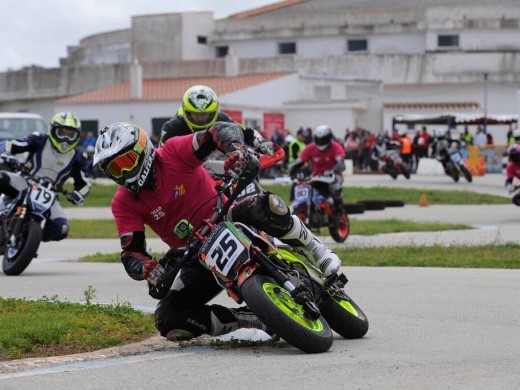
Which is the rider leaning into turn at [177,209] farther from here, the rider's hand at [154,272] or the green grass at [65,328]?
the green grass at [65,328]

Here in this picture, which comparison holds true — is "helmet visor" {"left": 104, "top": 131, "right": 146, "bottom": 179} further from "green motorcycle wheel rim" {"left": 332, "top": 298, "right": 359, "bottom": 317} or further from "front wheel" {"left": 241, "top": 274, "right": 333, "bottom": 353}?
"green motorcycle wheel rim" {"left": 332, "top": 298, "right": 359, "bottom": 317}

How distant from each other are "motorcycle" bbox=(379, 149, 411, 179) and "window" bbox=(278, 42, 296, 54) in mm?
28846

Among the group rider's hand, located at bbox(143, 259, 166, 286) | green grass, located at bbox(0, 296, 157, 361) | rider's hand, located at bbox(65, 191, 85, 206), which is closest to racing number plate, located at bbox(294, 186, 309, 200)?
rider's hand, located at bbox(65, 191, 85, 206)

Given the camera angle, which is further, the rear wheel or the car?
the car

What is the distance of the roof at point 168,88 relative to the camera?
58719 millimetres

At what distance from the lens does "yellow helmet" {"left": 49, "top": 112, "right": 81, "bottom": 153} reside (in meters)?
15.3

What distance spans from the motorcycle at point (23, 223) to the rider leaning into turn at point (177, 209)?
590 centimetres

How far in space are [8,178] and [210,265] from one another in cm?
731

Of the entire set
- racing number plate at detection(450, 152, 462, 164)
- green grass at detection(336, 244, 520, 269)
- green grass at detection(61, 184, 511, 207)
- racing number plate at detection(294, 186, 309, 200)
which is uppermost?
racing number plate at detection(294, 186, 309, 200)

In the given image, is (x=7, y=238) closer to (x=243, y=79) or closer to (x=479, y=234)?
(x=479, y=234)

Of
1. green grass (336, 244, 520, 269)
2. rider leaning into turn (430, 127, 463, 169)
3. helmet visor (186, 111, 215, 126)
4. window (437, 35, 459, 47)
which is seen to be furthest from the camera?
window (437, 35, 459, 47)

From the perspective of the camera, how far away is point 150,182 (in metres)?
8.66

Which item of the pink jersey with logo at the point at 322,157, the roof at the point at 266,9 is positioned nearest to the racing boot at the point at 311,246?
the pink jersey with logo at the point at 322,157

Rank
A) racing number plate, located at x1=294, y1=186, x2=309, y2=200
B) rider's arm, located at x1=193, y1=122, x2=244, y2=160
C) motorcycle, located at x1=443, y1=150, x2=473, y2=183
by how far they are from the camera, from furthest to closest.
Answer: motorcycle, located at x1=443, y1=150, x2=473, y2=183 < racing number plate, located at x1=294, y1=186, x2=309, y2=200 < rider's arm, located at x1=193, y1=122, x2=244, y2=160
